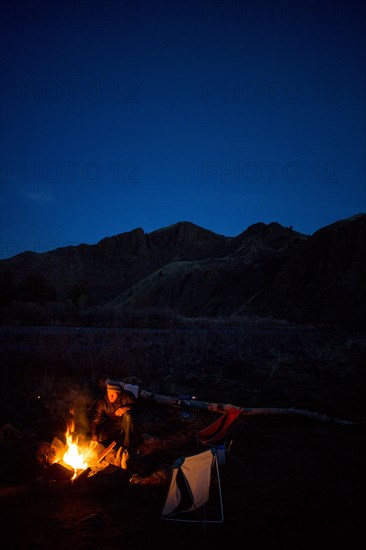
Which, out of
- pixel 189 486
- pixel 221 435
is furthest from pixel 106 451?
pixel 189 486

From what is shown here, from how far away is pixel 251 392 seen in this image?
7.66 m

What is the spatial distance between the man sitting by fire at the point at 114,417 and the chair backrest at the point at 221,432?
3.17ft

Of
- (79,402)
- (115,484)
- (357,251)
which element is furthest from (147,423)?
(357,251)

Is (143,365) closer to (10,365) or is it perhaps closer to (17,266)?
(10,365)

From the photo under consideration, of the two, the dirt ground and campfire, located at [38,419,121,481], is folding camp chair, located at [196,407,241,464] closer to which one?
the dirt ground

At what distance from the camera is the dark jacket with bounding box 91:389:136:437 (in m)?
5.20

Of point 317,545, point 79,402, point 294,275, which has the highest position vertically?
point 294,275

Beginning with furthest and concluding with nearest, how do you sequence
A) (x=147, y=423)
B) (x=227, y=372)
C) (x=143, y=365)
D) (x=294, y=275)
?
(x=294, y=275)
(x=227, y=372)
(x=143, y=365)
(x=147, y=423)

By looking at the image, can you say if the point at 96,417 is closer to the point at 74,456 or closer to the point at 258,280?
the point at 74,456

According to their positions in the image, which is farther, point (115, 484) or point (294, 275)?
point (294, 275)

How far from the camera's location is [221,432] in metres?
4.39

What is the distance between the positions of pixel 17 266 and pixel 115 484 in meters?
89.0

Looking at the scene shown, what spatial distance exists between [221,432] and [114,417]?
1.74m

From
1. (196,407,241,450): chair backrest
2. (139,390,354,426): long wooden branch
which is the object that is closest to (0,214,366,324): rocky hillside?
(139,390,354,426): long wooden branch
